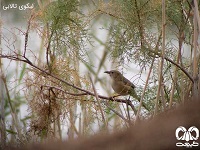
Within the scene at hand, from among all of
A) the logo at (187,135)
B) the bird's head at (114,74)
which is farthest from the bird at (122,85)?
the logo at (187,135)

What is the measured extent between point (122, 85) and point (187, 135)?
884 millimetres

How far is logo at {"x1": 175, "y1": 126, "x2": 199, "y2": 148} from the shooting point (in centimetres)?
49

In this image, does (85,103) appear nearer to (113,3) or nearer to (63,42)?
(63,42)

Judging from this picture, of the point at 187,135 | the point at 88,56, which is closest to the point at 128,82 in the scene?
the point at 88,56

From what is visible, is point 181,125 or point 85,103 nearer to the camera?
point 181,125

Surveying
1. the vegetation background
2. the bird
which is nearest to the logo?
the vegetation background

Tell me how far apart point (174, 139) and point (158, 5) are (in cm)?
86

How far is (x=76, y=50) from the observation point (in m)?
1.37

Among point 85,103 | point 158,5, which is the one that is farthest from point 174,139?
point 85,103

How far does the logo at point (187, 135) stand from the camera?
1.61ft

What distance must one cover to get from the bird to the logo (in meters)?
0.84

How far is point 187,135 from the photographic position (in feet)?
1.70

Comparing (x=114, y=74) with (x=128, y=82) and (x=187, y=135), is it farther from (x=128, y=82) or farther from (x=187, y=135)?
(x=187, y=135)

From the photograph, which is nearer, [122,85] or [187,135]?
[187,135]
